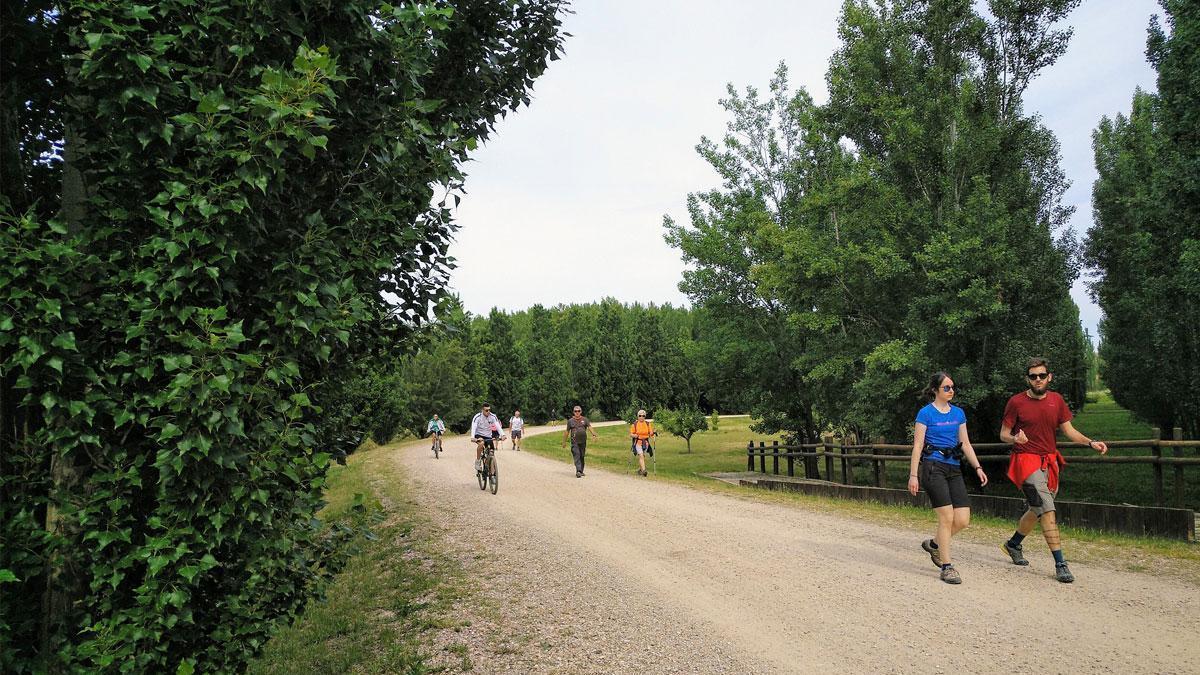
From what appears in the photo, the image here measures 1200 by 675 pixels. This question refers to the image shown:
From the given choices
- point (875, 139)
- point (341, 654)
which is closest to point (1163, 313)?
point (875, 139)

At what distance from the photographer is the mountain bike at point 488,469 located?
1545 centimetres

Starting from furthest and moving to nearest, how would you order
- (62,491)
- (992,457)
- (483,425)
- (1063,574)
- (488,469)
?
(483,425)
(488,469)
(992,457)
(1063,574)
(62,491)

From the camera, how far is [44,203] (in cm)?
361

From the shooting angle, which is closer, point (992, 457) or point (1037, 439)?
point (1037, 439)

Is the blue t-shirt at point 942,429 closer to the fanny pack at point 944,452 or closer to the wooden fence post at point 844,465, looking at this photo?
the fanny pack at point 944,452

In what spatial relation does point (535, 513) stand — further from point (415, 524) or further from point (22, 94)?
point (22, 94)

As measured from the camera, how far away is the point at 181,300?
2.80 metres

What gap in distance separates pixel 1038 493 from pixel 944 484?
92 centimetres

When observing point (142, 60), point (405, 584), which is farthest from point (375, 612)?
point (142, 60)

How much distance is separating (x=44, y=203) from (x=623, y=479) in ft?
51.6

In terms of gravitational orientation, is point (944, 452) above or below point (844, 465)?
above

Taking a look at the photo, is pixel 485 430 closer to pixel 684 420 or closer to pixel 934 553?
pixel 934 553

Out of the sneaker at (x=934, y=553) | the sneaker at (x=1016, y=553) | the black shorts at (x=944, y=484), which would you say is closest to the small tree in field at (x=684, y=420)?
the sneaker at (x=1016, y=553)

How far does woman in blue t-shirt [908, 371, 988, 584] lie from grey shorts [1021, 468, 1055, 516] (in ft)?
1.47
